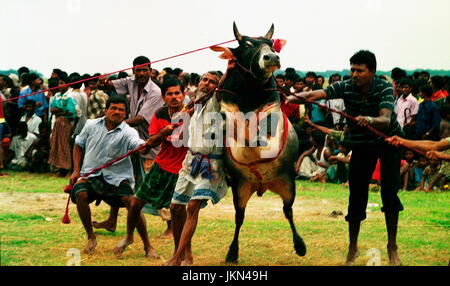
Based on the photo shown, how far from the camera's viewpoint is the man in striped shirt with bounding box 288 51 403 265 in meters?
7.04

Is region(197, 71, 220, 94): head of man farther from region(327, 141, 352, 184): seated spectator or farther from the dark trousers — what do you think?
region(327, 141, 352, 184): seated spectator

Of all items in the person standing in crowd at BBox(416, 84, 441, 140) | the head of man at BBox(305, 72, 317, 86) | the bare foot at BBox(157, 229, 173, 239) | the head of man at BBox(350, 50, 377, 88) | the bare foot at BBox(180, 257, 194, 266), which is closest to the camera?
the head of man at BBox(350, 50, 377, 88)

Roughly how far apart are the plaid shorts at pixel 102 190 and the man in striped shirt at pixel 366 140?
6.76 ft

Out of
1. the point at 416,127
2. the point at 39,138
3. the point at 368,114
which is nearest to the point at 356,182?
the point at 368,114

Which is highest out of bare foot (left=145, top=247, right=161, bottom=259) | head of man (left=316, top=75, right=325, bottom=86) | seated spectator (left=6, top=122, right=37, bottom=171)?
head of man (left=316, top=75, right=325, bottom=86)

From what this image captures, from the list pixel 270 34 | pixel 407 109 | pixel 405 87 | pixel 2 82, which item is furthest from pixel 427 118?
pixel 2 82

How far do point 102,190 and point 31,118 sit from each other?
9491mm

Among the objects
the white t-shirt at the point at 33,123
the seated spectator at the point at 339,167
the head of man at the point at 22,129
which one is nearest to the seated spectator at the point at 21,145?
the head of man at the point at 22,129

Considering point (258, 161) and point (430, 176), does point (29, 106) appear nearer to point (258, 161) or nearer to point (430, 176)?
point (430, 176)

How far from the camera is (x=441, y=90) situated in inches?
565

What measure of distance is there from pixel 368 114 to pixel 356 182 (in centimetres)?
71

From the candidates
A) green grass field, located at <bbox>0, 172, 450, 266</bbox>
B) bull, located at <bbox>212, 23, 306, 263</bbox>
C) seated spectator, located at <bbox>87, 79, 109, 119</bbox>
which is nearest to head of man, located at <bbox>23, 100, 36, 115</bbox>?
seated spectator, located at <bbox>87, 79, 109, 119</bbox>

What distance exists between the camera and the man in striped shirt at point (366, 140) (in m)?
7.04

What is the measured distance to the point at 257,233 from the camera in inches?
355
